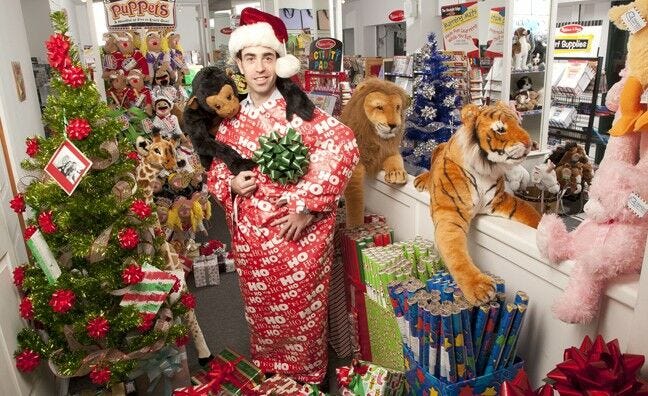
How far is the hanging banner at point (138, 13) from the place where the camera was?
372cm

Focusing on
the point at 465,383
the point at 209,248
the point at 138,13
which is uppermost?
the point at 138,13

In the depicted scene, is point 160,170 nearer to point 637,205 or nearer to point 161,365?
point 161,365

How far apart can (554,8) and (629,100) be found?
304cm

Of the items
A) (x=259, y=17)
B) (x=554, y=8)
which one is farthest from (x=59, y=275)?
(x=554, y=8)

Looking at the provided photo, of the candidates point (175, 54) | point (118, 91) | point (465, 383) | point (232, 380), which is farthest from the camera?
point (175, 54)

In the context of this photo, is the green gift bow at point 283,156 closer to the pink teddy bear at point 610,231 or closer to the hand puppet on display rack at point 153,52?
the pink teddy bear at point 610,231

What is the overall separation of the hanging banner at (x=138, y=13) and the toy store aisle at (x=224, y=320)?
202cm

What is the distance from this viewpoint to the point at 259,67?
182 centimetres

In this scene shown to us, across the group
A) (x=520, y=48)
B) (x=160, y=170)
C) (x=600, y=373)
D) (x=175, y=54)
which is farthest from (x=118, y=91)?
(x=600, y=373)

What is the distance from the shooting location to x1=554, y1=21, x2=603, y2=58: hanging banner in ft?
17.4

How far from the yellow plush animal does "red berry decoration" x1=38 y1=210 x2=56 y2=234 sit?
1740mm

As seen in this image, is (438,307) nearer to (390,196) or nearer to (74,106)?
(390,196)

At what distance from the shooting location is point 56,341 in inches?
72.6

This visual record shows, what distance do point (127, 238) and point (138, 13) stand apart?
2658 mm
